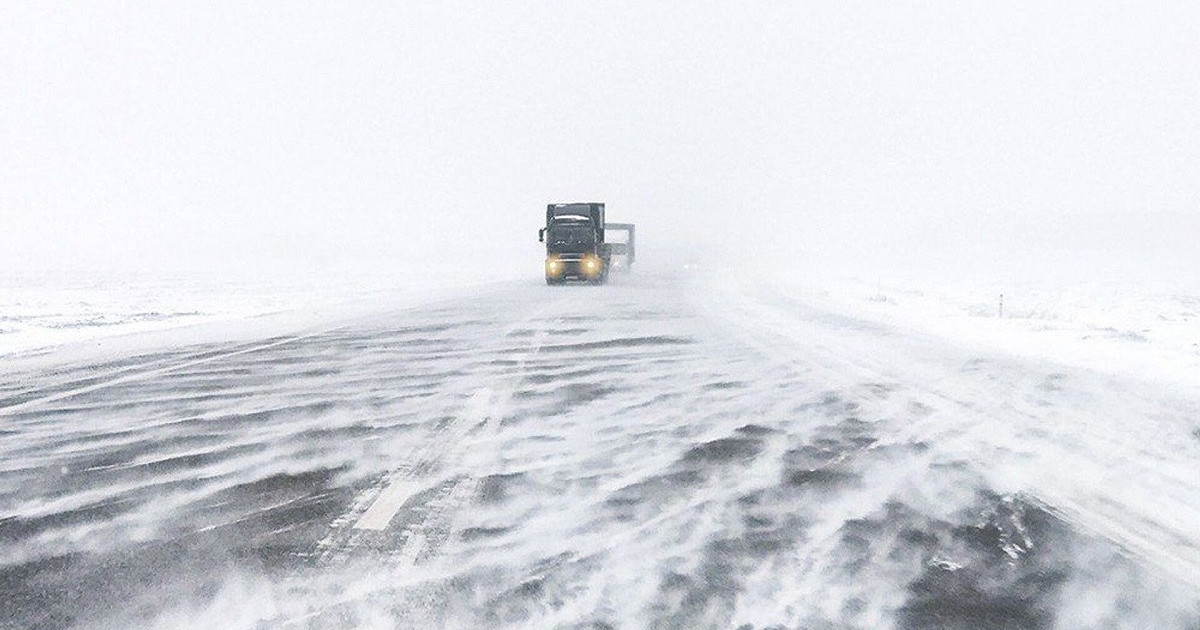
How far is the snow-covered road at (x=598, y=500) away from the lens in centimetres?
292

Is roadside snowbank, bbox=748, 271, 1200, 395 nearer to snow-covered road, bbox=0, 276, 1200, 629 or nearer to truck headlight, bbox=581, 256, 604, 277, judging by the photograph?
snow-covered road, bbox=0, 276, 1200, 629

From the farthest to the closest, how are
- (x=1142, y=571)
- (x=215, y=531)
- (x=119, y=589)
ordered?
(x=215, y=531), (x=1142, y=571), (x=119, y=589)

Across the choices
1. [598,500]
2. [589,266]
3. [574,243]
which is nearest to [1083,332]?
[598,500]

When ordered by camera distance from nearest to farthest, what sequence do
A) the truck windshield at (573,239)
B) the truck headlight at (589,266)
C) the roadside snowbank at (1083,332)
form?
the roadside snowbank at (1083,332), the truck headlight at (589,266), the truck windshield at (573,239)

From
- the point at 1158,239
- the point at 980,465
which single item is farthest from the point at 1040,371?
the point at 1158,239

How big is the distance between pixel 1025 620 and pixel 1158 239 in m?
222

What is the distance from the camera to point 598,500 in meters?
4.20

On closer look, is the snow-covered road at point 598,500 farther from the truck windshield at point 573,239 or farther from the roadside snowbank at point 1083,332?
the truck windshield at point 573,239

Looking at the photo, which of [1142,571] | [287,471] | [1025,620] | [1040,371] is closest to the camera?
[1025,620]

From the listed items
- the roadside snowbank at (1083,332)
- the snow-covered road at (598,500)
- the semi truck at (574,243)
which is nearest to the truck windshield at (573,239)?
the semi truck at (574,243)

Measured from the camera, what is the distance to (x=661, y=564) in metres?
3.28

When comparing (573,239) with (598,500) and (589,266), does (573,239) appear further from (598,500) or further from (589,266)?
(598,500)

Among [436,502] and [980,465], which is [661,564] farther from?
[980,465]

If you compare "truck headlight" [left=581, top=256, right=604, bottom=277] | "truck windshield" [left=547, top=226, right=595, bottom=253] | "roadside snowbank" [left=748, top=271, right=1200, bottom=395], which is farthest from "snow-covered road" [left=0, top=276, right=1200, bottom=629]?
"truck windshield" [left=547, top=226, right=595, bottom=253]
